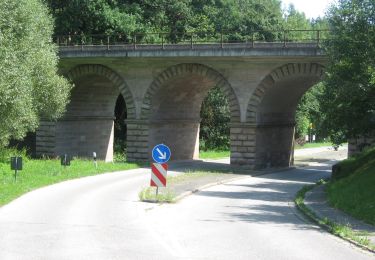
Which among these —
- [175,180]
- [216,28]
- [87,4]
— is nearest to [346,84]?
[175,180]

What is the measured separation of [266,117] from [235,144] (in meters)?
2.64

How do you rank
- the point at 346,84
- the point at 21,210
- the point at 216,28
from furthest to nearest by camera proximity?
the point at 216,28 < the point at 346,84 < the point at 21,210

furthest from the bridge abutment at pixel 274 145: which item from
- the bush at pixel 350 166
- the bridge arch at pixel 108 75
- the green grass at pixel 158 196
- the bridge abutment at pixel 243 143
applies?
the green grass at pixel 158 196

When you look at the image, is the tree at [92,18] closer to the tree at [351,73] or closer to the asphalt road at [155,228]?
the tree at [351,73]

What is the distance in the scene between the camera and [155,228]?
14.1 metres

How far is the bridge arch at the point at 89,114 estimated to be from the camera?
38.4m

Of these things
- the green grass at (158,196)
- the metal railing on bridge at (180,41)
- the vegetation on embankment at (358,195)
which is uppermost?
the metal railing on bridge at (180,41)

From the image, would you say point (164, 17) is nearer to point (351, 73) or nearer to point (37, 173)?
point (37, 173)

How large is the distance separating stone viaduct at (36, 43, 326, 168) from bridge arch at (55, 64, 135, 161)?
0.06m

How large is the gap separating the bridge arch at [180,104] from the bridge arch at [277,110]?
136 centimetres

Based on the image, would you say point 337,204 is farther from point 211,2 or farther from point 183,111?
point 211,2

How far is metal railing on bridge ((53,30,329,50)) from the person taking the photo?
33.2m

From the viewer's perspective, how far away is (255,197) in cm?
2230

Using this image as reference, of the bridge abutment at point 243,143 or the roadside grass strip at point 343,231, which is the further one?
the bridge abutment at point 243,143
